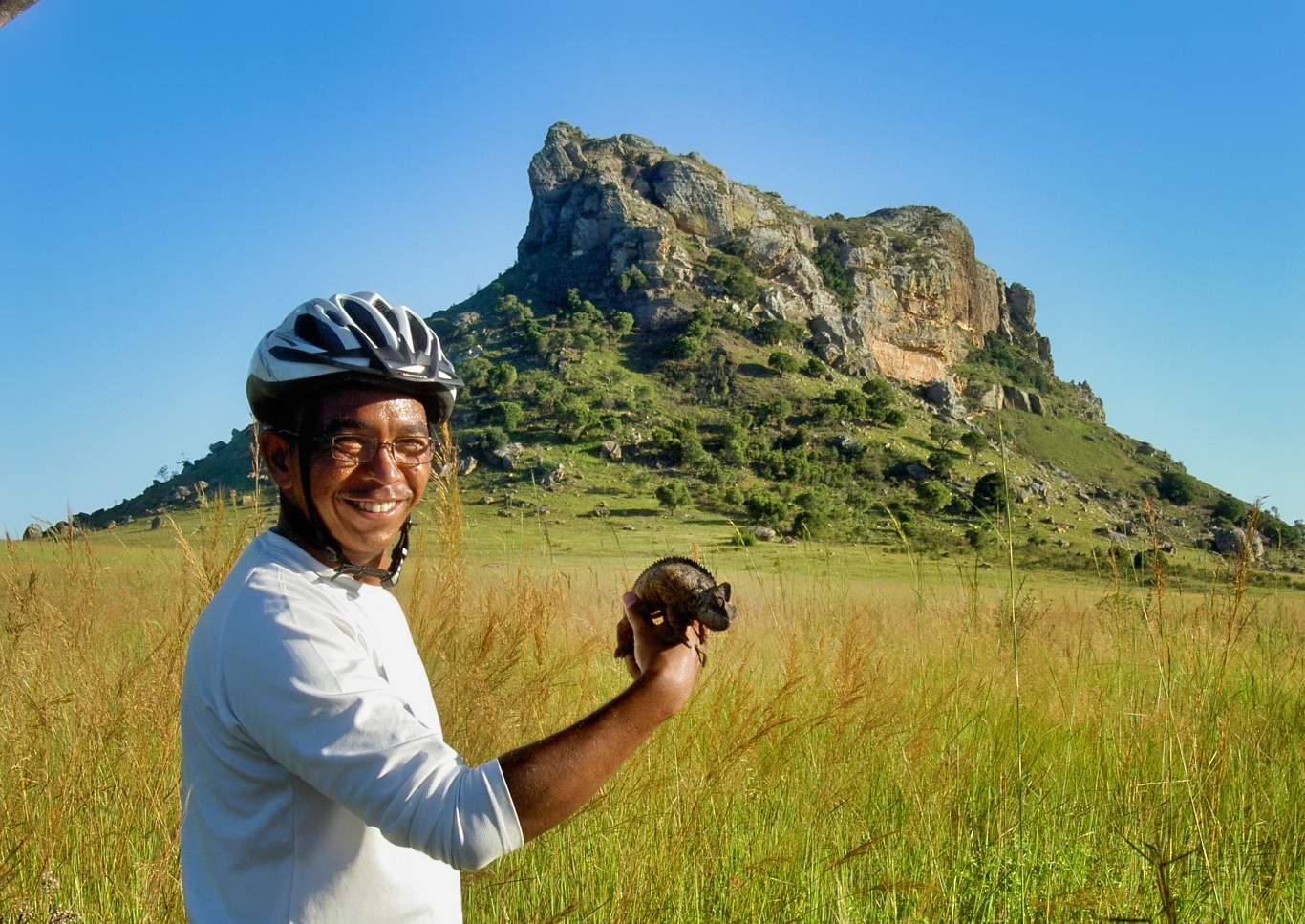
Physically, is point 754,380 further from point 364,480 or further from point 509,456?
point 364,480

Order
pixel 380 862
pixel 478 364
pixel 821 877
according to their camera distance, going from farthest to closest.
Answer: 1. pixel 478 364
2. pixel 821 877
3. pixel 380 862

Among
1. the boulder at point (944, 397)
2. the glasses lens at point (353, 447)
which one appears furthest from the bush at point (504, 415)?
the glasses lens at point (353, 447)

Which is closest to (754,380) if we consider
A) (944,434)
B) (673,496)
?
(944,434)

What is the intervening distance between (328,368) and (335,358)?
2 centimetres

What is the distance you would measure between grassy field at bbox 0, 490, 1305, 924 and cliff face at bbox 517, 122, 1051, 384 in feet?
313

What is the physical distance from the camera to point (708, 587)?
4.61 ft

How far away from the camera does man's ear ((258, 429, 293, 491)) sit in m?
1.61

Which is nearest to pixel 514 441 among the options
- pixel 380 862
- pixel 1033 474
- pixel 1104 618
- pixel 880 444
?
pixel 880 444

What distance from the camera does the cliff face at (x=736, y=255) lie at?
343ft

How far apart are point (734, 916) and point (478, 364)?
289 feet

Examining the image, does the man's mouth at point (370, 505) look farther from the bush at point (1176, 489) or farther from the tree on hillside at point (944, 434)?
the bush at point (1176, 489)

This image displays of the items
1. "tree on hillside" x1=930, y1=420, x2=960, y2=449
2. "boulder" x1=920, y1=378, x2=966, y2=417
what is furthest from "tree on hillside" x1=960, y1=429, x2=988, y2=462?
"boulder" x1=920, y1=378, x2=966, y2=417

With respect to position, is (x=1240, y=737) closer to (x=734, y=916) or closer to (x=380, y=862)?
(x=734, y=916)

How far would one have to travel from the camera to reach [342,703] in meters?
1.20
